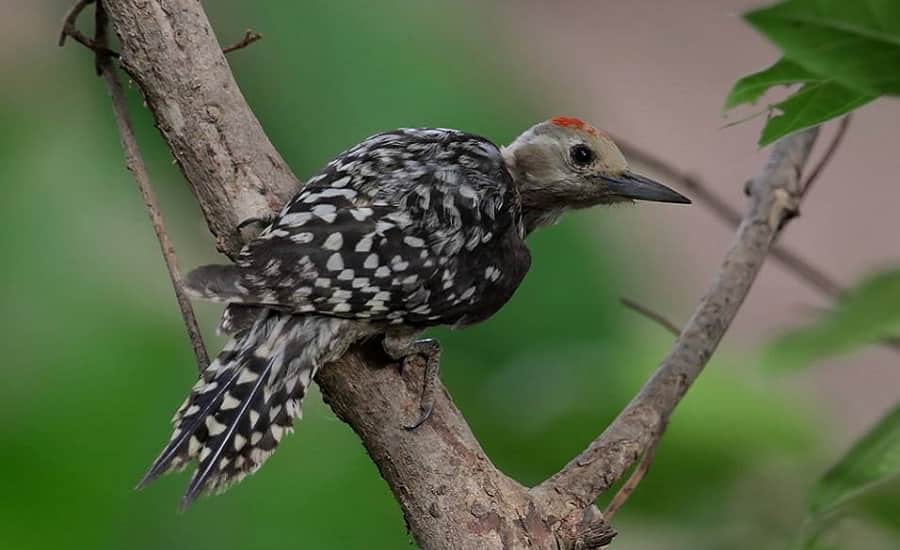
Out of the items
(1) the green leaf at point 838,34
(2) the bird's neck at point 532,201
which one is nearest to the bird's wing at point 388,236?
(2) the bird's neck at point 532,201

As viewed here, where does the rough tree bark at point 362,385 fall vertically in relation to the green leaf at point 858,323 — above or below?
below

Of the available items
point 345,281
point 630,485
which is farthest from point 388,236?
point 630,485

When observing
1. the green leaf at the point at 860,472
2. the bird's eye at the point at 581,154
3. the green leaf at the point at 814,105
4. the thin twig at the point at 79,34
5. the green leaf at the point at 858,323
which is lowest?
the green leaf at the point at 860,472

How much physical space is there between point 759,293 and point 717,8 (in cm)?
277

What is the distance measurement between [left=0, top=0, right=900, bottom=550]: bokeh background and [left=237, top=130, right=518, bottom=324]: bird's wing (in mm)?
421

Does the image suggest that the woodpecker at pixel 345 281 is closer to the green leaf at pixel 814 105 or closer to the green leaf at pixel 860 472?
the green leaf at pixel 860 472

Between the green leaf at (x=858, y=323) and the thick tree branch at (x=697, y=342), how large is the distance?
241 mm

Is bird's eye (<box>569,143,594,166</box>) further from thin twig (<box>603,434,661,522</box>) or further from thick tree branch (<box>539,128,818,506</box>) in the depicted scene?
thin twig (<box>603,434,661,522</box>)

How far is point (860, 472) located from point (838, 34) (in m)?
0.49

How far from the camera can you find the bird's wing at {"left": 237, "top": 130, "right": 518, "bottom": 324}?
56.9 inches

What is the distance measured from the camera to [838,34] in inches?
35.0

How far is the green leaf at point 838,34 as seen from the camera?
87cm

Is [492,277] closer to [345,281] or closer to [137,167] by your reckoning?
[345,281]

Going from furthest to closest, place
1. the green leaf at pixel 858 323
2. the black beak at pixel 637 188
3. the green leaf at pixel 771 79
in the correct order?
1. the black beak at pixel 637 188
2. the green leaf at pixel 858 323
3. the green leaf at pixel 771 79
